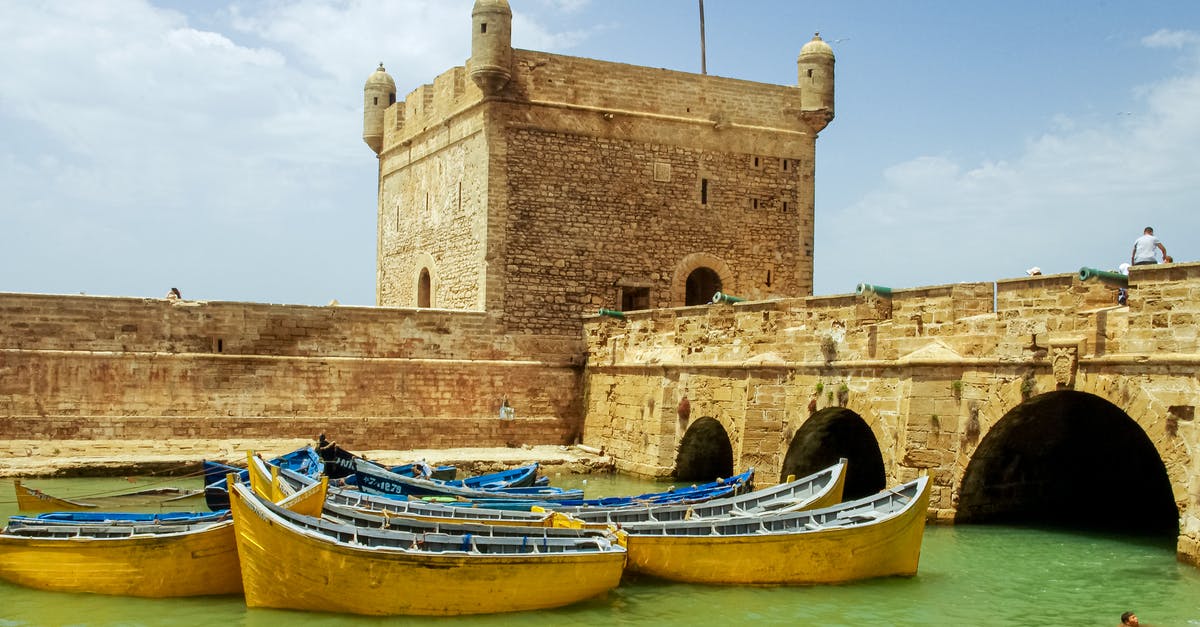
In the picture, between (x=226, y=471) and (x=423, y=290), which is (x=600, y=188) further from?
(x=226, y=471)

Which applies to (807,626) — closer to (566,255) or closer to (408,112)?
(566,255)

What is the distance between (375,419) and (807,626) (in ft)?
42.5

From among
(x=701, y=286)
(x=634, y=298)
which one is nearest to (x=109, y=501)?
(x=634, y=298)

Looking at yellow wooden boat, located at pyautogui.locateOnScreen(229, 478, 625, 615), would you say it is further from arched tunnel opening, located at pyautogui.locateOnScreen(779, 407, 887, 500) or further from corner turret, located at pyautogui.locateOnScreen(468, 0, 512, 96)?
corner turret, located at pyautogui.locateOnScreen(468, 0, 512, 96)

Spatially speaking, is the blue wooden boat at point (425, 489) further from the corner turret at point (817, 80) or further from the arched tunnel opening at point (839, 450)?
the corner turret at point (817, 80)

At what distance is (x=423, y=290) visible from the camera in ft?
87.5

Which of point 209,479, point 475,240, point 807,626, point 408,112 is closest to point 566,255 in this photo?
point 475,240

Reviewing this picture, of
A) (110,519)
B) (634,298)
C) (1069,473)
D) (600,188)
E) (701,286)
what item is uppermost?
(600,188)

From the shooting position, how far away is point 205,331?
20.9 m

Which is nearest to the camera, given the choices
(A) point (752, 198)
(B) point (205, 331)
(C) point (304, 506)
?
(C) point (304, 506)

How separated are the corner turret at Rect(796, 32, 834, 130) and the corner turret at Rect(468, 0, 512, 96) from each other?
6.85 metres

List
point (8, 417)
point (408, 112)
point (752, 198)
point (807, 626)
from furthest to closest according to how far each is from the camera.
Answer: point (408, 112)
point (752, 198)
point (8, 417)
point (807, 626)

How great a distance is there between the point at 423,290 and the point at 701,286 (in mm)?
6367

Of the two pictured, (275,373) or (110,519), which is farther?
(275,373)
